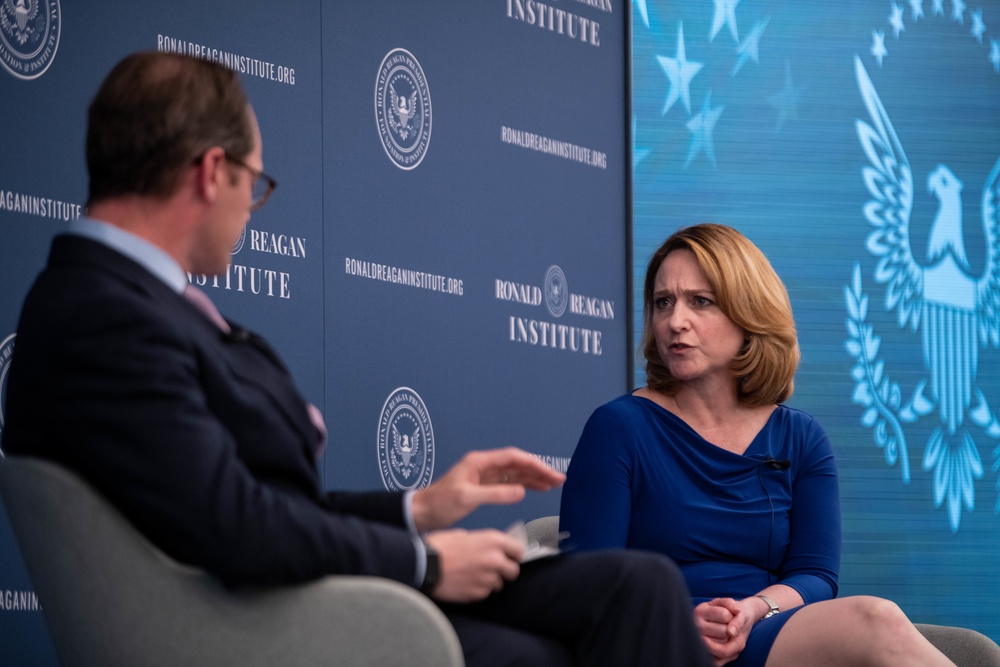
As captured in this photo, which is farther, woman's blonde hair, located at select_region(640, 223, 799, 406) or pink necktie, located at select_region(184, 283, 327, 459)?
woman's blonde hair, located at select_region(640, 223, 799, 406)

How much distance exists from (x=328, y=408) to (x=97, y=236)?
201 cm

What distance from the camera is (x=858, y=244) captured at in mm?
4879

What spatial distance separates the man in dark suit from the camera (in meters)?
1.51

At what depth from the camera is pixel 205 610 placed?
1.58 metres

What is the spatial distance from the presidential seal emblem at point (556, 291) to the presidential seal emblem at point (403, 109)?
718mm

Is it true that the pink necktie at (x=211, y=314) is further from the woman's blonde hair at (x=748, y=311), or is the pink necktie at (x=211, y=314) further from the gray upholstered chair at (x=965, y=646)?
the gray upholstered chair at (x=965, y=646)

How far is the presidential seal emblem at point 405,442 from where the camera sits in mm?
3857

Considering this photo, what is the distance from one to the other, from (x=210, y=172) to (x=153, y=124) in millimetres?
102

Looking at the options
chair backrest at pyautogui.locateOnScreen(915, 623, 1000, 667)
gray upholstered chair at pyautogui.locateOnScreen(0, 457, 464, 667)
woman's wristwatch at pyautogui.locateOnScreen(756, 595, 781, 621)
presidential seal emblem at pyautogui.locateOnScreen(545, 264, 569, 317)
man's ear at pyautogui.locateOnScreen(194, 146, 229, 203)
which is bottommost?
chair backrest at pyautogui.locateOnScreen(915, 623, 1000, 667)

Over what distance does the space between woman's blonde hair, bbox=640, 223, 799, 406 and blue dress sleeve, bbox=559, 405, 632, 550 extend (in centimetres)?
28

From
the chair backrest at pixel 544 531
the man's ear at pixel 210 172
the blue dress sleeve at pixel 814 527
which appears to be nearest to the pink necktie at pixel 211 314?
the man's ear at pixel 210 172

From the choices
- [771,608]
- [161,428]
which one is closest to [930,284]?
[771,608]

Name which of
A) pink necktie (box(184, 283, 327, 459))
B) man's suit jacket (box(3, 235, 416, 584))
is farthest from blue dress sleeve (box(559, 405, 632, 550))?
man's suit jacket (box(3, 235, 416, 584))

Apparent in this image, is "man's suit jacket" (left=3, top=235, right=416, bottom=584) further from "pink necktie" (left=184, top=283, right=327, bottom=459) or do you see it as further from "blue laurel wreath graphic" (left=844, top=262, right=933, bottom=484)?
"blue laurel wreath graphic" (left=844, top=262, right=933, bottom=484)
